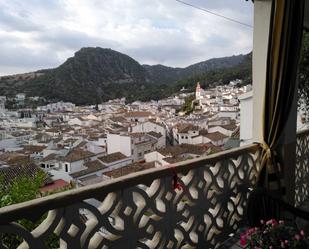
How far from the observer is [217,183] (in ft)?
6.80

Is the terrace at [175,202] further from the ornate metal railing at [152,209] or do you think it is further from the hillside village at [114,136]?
the hillside village at [114,136]

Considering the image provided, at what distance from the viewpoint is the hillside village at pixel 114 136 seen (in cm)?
1041

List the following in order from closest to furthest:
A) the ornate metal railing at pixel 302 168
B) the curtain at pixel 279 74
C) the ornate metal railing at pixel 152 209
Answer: the ornate metal railing at pixel 152 209, the curtain at pixel 279 74, the ornate metal railing at pixel 302 168

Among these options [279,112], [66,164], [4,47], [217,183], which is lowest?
[66,164]

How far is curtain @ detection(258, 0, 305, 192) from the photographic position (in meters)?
2.26

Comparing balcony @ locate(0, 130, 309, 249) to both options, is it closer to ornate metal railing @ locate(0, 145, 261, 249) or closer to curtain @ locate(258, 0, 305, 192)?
ornate metal railing @ locate(0, 145, 261, 249)

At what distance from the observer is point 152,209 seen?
1.60 m

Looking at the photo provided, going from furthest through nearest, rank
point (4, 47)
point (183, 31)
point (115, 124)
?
point (115, 124)
point (183, 31)
point (4, 47)

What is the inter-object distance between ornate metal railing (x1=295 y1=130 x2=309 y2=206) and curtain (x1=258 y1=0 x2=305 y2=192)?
0.81 m

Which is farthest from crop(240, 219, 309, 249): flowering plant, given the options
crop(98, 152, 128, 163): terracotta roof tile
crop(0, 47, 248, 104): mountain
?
crop(98, 152, 128, 163): terracotta roof tile

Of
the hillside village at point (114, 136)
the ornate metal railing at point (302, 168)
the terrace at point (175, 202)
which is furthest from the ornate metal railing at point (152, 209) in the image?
the hillside village at point (114, 136)

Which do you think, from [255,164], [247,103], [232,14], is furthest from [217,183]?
[247,103]

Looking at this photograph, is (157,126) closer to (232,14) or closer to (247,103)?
(247,103)

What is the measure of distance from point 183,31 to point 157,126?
66.2 feet
